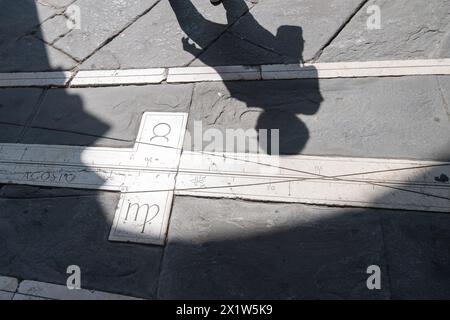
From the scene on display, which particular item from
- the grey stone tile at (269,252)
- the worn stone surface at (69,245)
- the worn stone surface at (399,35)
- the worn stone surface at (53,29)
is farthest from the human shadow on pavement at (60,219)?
the worn stone surface at (399,35)

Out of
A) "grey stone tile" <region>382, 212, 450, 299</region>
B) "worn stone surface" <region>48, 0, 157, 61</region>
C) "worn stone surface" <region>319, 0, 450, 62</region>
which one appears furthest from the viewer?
"worn stone surface" <region>48, 0, 157, 61</region>

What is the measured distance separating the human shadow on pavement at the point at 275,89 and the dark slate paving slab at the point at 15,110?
160 cm

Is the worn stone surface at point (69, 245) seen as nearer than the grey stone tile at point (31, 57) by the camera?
Yes

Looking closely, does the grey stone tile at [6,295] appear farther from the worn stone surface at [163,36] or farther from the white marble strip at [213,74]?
the worn stone surface at [163,36]

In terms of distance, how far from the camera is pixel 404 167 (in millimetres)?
2504

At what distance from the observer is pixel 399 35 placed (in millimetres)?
3326

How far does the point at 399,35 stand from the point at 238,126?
1.85 meters

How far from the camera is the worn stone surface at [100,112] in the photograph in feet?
9.95

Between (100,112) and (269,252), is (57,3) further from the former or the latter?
(269,252)

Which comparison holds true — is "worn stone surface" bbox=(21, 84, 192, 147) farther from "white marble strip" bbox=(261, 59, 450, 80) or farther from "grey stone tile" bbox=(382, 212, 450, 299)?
"grey stone tile" bbox=(382, 212, 450, 299)

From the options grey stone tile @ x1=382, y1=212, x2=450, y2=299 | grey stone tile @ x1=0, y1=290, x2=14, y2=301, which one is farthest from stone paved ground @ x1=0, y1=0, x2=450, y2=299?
grey stone tile @ x1=0, y1=290, x2=14, y2=301

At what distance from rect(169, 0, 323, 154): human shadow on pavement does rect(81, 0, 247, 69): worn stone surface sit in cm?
1

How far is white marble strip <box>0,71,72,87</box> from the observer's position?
11.5 feet
